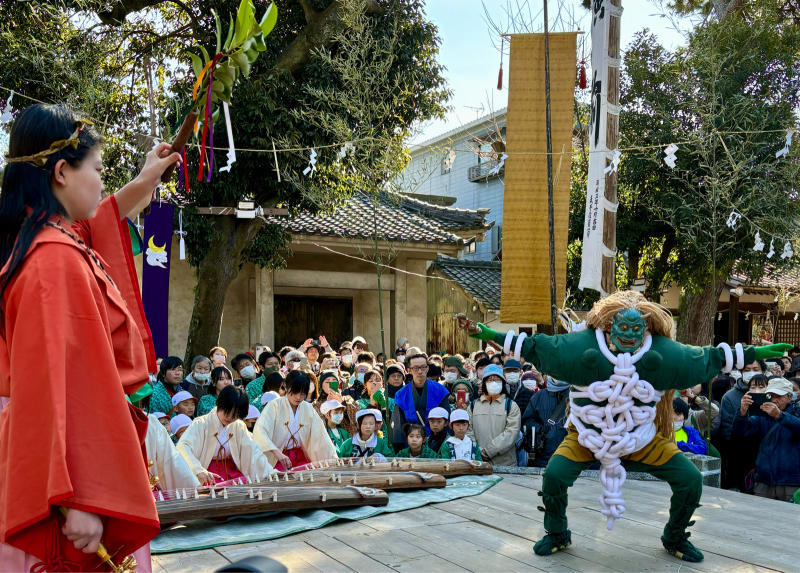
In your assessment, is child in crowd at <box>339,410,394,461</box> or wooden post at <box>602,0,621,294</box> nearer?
child in crowd at <box>339,410,394,461</box>

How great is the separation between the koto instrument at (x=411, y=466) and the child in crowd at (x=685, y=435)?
203cm

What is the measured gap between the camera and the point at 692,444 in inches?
275

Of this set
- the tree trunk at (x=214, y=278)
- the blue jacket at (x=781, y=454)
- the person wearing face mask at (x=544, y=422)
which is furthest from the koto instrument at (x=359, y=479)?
the tree trunk at (x=214, y=278)

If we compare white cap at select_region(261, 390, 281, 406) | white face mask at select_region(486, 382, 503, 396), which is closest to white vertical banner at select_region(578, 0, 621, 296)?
white face mask at select_region(486, 382, 503, 396)

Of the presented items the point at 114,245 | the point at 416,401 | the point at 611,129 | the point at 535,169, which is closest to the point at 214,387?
the point at 416,401

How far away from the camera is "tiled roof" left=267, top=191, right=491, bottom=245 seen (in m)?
14.1

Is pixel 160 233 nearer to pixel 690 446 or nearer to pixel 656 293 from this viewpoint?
pixel 690 446

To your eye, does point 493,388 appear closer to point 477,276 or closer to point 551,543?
point 551,543

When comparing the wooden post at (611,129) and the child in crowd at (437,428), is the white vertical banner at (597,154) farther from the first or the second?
the child in crowd at (437,428)

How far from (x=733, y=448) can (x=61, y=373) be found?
722cm

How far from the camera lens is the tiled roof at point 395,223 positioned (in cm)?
1414

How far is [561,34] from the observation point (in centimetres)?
784

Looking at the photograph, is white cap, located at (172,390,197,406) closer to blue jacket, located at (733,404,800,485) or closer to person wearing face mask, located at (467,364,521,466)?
person wearing face mask, located at (467,364,521,466)

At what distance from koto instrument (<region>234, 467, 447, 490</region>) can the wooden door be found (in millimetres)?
9826
